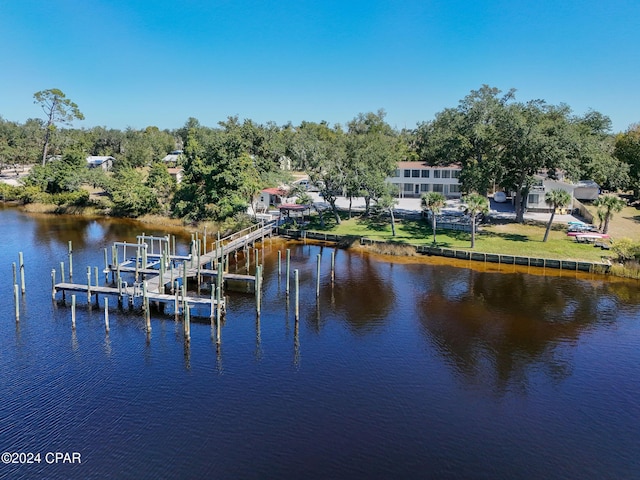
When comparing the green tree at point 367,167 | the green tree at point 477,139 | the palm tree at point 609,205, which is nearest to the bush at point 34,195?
the green tree at point 367,167

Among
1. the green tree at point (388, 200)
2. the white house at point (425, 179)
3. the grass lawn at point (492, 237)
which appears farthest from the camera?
the white house at point (425, 179)

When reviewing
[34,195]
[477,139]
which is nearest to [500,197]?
[477,139]

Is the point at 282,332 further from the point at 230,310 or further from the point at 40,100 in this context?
the point at 40,100

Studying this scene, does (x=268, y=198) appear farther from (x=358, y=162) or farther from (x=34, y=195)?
(x=34, y=195)

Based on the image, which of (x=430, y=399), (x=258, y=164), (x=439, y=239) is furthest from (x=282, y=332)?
(x=258, y=164)

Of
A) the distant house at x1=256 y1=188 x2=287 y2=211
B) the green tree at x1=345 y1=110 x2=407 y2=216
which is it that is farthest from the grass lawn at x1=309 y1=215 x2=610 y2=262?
the distant house at x1=256 y1=188 x2=287 y2=211

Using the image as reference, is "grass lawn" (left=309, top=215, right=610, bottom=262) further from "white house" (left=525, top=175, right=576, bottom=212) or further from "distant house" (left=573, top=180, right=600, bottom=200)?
"distant house" (left=573, top=180, right=600, bottom=200)

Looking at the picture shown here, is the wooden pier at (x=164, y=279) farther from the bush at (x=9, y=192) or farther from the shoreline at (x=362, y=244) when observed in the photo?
the bush at (x=9, y=192)
